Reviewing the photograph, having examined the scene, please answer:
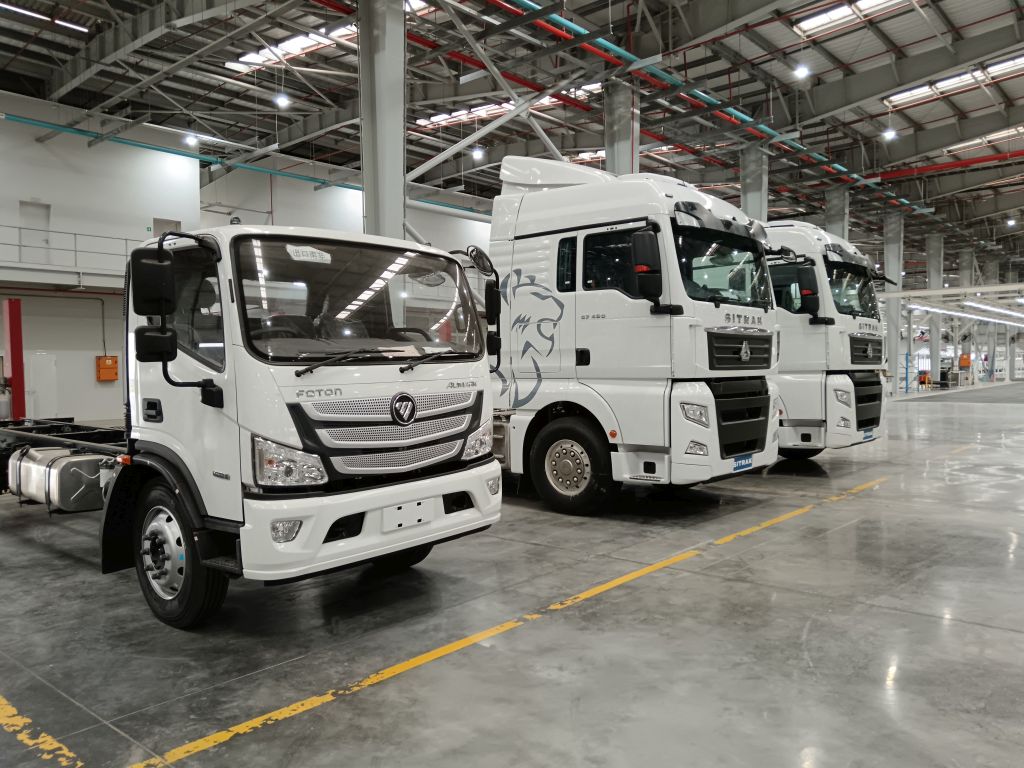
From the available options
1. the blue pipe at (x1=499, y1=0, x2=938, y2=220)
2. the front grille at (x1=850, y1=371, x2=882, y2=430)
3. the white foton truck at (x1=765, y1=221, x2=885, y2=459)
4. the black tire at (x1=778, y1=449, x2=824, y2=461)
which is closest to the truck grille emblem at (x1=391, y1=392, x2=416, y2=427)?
the white foton truck at (x1=765, y1=221, x2=885, y2=459)

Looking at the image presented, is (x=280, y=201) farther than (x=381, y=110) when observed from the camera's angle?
Yes

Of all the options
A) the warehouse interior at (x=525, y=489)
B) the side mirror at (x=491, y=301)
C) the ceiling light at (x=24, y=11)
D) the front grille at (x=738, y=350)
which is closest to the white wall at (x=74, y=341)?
the ceiling light at (x=24, y=11)

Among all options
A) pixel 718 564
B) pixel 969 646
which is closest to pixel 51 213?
pixel 718 564

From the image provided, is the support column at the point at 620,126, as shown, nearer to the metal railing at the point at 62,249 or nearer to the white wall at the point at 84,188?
the metal railing at the point at 62,249

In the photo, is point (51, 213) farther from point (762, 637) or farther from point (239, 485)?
point (762, 637)

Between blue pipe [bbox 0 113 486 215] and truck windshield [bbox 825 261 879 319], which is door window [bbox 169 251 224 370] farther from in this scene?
blue pipe [bbox 0 113 486 215]

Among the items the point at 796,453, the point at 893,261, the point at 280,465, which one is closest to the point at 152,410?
the point at 280,465

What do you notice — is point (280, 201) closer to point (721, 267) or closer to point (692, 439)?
point (721, 267)

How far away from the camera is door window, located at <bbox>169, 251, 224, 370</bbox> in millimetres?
3748

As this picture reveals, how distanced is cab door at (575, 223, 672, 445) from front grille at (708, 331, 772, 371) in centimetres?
49

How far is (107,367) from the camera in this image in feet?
63.9

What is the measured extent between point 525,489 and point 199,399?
5230 mm

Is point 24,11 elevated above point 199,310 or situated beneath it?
elevated above

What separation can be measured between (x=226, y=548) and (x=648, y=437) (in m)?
3.74
